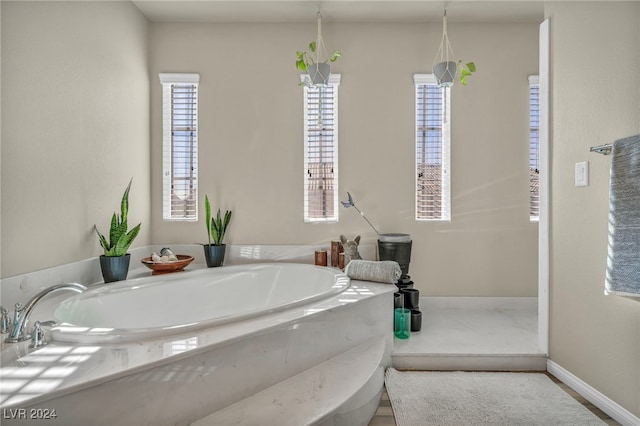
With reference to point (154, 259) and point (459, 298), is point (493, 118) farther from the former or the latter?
point (154, 259)

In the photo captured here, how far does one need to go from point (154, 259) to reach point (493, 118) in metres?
3.08

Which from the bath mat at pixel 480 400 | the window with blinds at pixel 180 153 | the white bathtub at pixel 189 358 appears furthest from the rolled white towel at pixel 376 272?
the window with blinds at pixel 180 153

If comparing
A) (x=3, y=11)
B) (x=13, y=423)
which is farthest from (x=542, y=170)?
(x=3, y=11)

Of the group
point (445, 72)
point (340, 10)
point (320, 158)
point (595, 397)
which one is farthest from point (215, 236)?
point (595, 397)

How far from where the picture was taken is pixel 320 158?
3051 mm

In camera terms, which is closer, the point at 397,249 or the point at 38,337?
the point at 38,337

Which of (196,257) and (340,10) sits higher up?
(340,10)

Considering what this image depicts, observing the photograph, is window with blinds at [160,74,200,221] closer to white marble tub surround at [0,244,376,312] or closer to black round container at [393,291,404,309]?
white marble tub surround at [0,244,376,312]

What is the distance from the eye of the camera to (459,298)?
9.82ft

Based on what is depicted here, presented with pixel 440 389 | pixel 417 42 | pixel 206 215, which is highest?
pixel 417 42

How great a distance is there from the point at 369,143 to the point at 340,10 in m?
1.14

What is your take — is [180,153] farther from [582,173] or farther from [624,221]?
[624,221]

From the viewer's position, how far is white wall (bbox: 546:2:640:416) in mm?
1598

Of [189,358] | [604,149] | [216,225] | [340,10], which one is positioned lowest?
[189,358]
